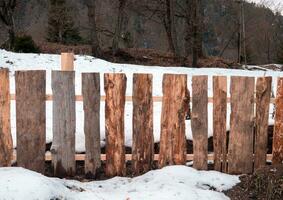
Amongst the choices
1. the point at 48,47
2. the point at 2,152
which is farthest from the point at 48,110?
the point at 48,47

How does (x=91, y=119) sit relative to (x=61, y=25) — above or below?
below

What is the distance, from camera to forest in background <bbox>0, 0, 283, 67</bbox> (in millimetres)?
19172

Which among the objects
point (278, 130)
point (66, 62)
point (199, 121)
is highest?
point (66, 62)

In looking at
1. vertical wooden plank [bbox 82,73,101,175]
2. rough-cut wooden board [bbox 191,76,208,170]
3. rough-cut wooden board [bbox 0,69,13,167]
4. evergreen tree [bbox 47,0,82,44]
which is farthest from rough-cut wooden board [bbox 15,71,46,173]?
evergreen tree [bbox 47,0,82,44]

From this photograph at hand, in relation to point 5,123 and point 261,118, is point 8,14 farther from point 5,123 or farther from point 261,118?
point 261,118

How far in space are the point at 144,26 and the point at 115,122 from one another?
45611 mm

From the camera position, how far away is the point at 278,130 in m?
5.66

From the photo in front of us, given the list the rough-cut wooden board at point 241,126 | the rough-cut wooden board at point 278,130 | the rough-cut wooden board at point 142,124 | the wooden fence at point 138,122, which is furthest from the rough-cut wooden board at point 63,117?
→ the rough-cut wooden board at point 278,130

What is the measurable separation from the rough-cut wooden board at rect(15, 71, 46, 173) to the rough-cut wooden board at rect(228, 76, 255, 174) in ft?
7.08

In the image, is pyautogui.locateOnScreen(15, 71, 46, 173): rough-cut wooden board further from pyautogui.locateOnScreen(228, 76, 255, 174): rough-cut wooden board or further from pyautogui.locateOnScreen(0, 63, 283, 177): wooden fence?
pyautogui.locateOnScreen(228, 76, 255, 174): rough-cut wooden board

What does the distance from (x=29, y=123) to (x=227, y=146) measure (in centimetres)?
239

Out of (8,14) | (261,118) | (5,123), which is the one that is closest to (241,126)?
(261,118)

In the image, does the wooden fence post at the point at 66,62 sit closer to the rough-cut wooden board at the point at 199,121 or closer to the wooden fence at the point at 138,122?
the wooden fence at the point at 138,122

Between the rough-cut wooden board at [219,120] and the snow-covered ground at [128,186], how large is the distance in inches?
7.6
